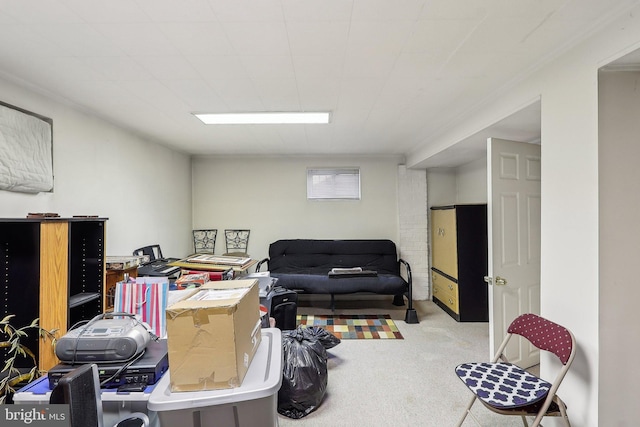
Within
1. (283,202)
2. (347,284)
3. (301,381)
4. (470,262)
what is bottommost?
(301,381)

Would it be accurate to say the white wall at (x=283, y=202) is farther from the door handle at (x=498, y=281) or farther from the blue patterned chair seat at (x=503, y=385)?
the blue patterned chair seat at (x=503, y=385)

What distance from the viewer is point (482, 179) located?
14.0 ft

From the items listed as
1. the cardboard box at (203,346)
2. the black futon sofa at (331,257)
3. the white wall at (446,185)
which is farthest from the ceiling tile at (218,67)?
the white wall at (446,185)

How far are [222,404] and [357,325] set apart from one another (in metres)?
2.99

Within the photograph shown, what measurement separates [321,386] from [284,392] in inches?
10.9

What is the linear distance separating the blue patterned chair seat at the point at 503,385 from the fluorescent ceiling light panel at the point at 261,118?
2408 mm

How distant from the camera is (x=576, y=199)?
1.66 m

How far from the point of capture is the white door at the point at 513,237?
8.13ft

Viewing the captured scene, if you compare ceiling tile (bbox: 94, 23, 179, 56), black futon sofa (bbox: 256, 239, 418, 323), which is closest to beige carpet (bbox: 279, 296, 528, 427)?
black futon sofa (bbox: 256, 239, 418, 323)

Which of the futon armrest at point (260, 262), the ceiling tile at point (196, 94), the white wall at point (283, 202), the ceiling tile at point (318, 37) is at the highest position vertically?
the ceiling tile at point (196, 94)

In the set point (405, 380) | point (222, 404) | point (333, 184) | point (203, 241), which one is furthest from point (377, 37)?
point (203, 241)

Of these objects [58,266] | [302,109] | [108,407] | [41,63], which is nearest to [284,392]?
[108,407]

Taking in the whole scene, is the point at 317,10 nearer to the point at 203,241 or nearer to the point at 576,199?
the point at 576,199

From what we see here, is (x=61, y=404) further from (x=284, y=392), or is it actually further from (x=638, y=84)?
(x=638, y=84)
